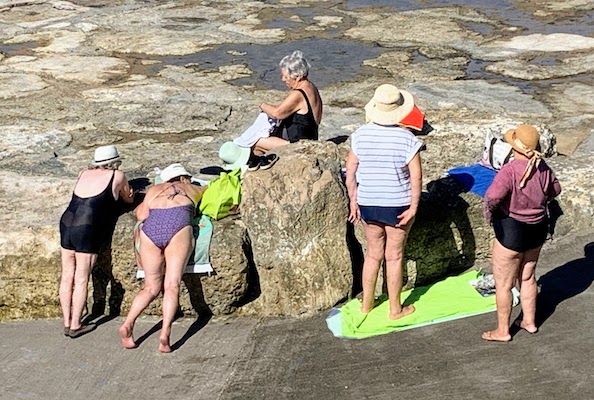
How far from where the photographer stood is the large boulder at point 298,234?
222 inches

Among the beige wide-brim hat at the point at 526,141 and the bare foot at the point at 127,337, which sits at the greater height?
the beige wide-brim hat at the point at 526,141

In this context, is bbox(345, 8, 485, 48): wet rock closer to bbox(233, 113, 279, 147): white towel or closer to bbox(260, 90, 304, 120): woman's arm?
bbox(233, 113, 279, 147): white towel

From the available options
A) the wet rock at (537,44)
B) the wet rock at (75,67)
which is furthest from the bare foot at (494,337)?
the wet rock at (537,44)

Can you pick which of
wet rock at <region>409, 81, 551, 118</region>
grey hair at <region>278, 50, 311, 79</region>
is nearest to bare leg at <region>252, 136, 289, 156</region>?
grey hair at <region>278, 50, 311, 79</region>

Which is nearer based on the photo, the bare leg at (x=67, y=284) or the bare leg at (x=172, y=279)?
the bare leg at (x=172, y=279)

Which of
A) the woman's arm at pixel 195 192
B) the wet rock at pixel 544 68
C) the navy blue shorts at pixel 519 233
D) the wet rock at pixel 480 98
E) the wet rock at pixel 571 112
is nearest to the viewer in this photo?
the navy blue shorts at pixel 519 233

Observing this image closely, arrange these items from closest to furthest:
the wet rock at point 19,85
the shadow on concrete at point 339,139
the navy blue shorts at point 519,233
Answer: the navy blue shorts at point 519,233, the shadow on concrete at point 339,139, the wet rock at point 19,85

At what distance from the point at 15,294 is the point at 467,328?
300 centimetres

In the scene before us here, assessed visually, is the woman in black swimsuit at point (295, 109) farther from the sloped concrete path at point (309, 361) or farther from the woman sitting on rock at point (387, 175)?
the sloped concrete path at point (309, 361)

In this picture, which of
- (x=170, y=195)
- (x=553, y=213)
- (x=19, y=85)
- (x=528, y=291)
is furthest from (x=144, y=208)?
(x=19, y=85)

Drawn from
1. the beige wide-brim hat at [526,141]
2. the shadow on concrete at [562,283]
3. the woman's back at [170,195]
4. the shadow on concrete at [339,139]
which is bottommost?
the shadow on concrete at [339,139]


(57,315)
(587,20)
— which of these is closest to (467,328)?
(57,315)

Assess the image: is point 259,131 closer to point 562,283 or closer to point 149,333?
point 149,333

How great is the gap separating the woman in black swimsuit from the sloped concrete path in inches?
78.2
